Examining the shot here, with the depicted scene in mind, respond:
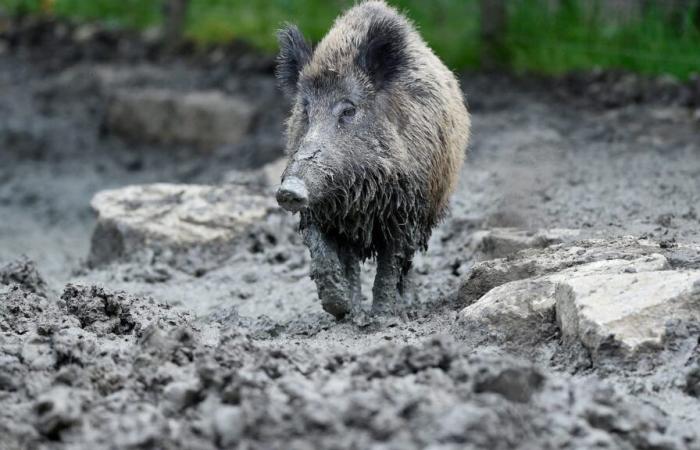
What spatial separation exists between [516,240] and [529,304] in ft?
4.60

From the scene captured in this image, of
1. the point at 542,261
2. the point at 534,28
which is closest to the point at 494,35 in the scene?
the point at 534,28

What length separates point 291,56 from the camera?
5.98 m

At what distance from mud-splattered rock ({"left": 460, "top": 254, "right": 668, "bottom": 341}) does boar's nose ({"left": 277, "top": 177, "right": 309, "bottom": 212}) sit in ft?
3.03

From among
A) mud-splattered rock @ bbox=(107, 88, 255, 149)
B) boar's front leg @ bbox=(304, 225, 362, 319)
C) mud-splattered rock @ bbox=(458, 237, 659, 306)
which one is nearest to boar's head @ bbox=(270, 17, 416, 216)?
boar's front leg @ bbox=(304, 225, 362, 319)

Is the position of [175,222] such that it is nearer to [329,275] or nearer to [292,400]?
[329,275]

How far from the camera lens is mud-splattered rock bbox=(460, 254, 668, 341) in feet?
15.6

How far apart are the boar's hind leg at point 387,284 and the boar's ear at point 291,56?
42.6 inches

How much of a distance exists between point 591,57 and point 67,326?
738 centimetres

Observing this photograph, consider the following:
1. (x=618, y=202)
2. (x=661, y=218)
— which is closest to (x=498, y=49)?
(x=618, y=202)

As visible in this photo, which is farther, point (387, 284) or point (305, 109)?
point (387, 284)

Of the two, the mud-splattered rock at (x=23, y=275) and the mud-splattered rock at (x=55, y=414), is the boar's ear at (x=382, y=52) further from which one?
the mud-splattered rock at (x=55, y=414)

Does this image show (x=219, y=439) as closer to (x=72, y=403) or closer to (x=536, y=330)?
(x=72, y=403)

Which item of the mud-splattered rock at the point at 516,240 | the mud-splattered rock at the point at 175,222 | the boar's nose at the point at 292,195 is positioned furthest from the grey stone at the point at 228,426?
the mud-splattered rock at the point at 175,222

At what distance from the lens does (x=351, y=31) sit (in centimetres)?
581
